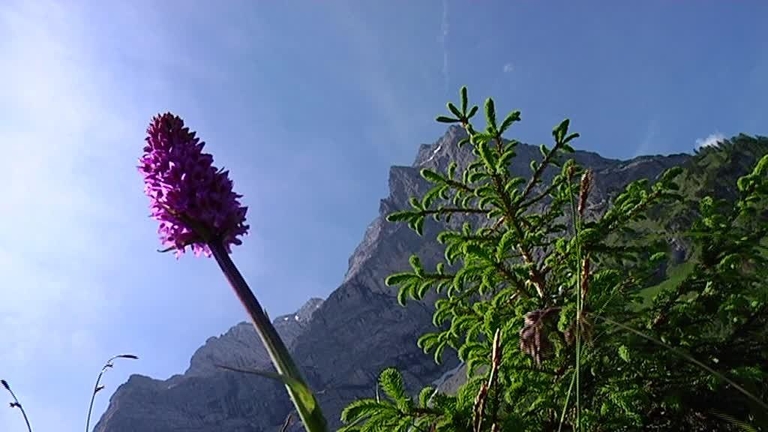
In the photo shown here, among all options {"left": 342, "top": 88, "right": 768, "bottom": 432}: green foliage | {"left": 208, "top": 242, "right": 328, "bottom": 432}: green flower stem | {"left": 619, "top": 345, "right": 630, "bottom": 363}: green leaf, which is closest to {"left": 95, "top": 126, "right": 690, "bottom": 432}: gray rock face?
{"left": 342, "top": 88, "right": 768, "bottom": 432}: green foliage

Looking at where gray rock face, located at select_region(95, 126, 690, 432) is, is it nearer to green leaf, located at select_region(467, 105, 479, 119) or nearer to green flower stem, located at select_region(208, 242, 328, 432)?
green leaf, located at select_region(467, 105, 479, 119)

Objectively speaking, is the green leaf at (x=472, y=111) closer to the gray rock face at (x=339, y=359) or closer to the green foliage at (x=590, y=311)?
the green foliage at (x=590, y=311)

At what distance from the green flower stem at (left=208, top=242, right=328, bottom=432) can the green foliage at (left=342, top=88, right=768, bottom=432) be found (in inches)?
82.9

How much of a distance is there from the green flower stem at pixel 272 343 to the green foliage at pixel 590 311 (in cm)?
211

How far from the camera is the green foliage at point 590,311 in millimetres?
4511

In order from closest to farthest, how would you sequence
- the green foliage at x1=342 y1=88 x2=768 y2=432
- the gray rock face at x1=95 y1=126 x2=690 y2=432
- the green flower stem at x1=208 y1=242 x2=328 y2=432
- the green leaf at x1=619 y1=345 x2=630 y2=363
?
1. the green flower stem at x1=208 y1=242 x2=328 y2=432
2. the green leaf at x1=619 y1=345 x2=630 y2=363
3. the green foliage at x1=342 y1=88 x2=768 y2=432
4. the gray rock face at x1=95 y1=126 x2=690 y2=432

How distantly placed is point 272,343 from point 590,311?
9.34 ft

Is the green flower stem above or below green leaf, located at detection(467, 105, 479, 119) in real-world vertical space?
below

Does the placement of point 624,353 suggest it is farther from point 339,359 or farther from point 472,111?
point 339,359

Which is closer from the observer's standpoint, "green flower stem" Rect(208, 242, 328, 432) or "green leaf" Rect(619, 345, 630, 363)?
"green flower stem" Rect(208, 242, 328, 432)

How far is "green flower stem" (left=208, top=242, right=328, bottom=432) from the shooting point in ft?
6.32

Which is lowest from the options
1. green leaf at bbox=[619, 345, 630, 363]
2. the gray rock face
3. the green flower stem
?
green leaf at bbox=[619, 345, 630, 363]

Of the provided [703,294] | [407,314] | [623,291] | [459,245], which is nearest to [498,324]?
[459,245]

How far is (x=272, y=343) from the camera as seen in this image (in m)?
2.07
